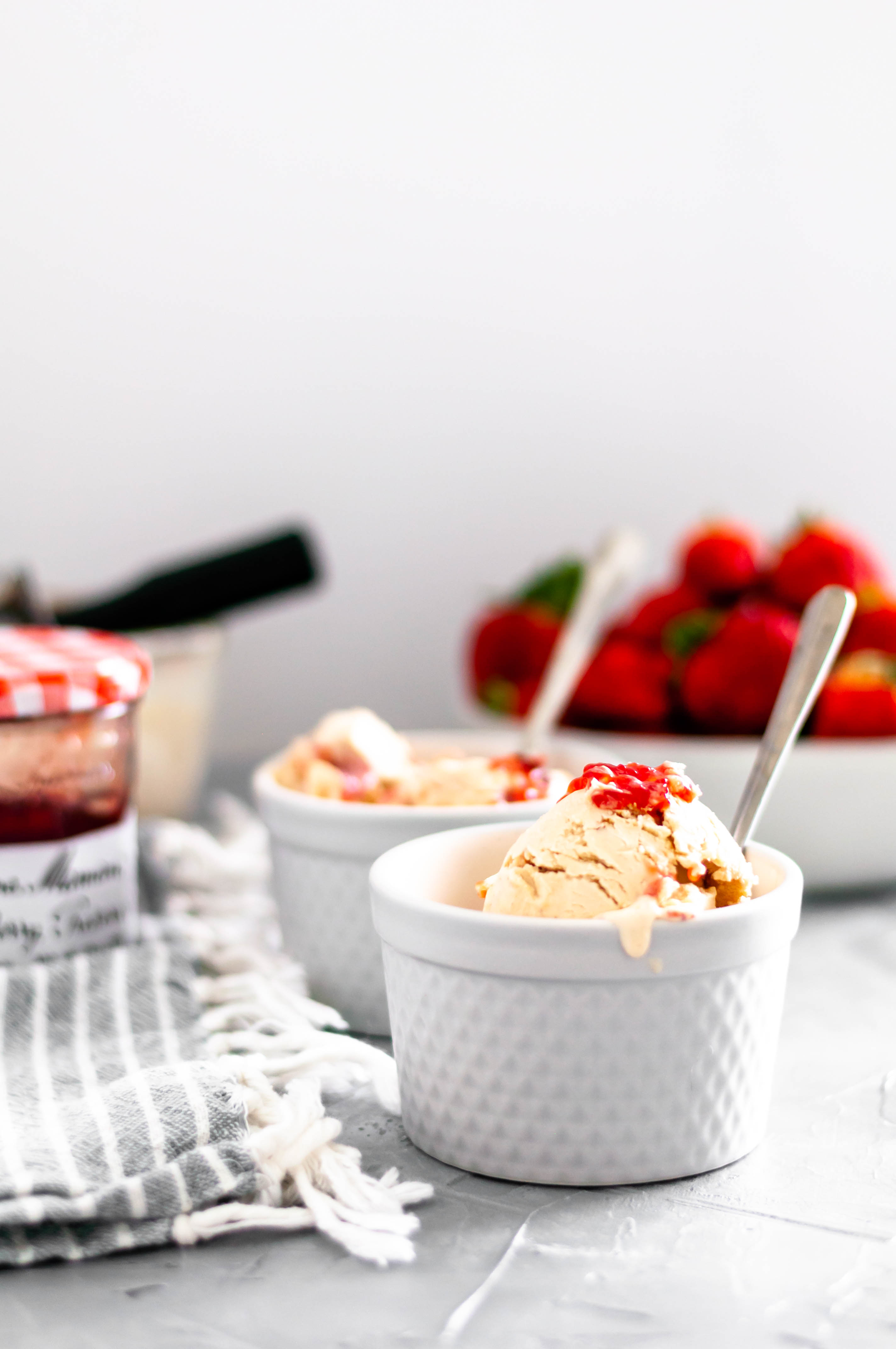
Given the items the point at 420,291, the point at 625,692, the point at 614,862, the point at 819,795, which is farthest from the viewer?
the point at 420,291

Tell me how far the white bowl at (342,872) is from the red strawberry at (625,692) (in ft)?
1.21

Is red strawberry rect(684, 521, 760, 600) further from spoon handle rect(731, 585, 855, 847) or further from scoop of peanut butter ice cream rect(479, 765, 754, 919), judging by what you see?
scoop of peanut butter ice cream rect(479, 765, 754, 919)

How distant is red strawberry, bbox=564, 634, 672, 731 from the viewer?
1281 mm

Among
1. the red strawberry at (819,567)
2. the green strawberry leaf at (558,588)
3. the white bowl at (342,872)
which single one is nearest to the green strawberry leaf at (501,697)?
the green strawberry leaf at (558,588)

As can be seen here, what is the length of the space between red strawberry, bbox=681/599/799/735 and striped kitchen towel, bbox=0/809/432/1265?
54 centimetres

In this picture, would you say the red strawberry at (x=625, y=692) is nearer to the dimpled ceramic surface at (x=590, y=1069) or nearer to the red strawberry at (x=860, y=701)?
the red strawberry at (x=860, y=701)

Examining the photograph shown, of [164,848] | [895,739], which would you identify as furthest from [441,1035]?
[895,739]

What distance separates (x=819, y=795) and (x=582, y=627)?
0.26 metres

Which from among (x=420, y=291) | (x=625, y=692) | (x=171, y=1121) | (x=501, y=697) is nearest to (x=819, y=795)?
(x=625, y=692)

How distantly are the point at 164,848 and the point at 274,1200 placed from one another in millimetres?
550

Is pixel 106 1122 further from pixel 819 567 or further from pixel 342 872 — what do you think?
pixel 819 567

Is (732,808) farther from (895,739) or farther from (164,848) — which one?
(164,848)

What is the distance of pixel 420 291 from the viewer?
1711mm

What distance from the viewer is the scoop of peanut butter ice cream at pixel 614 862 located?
71 cm
